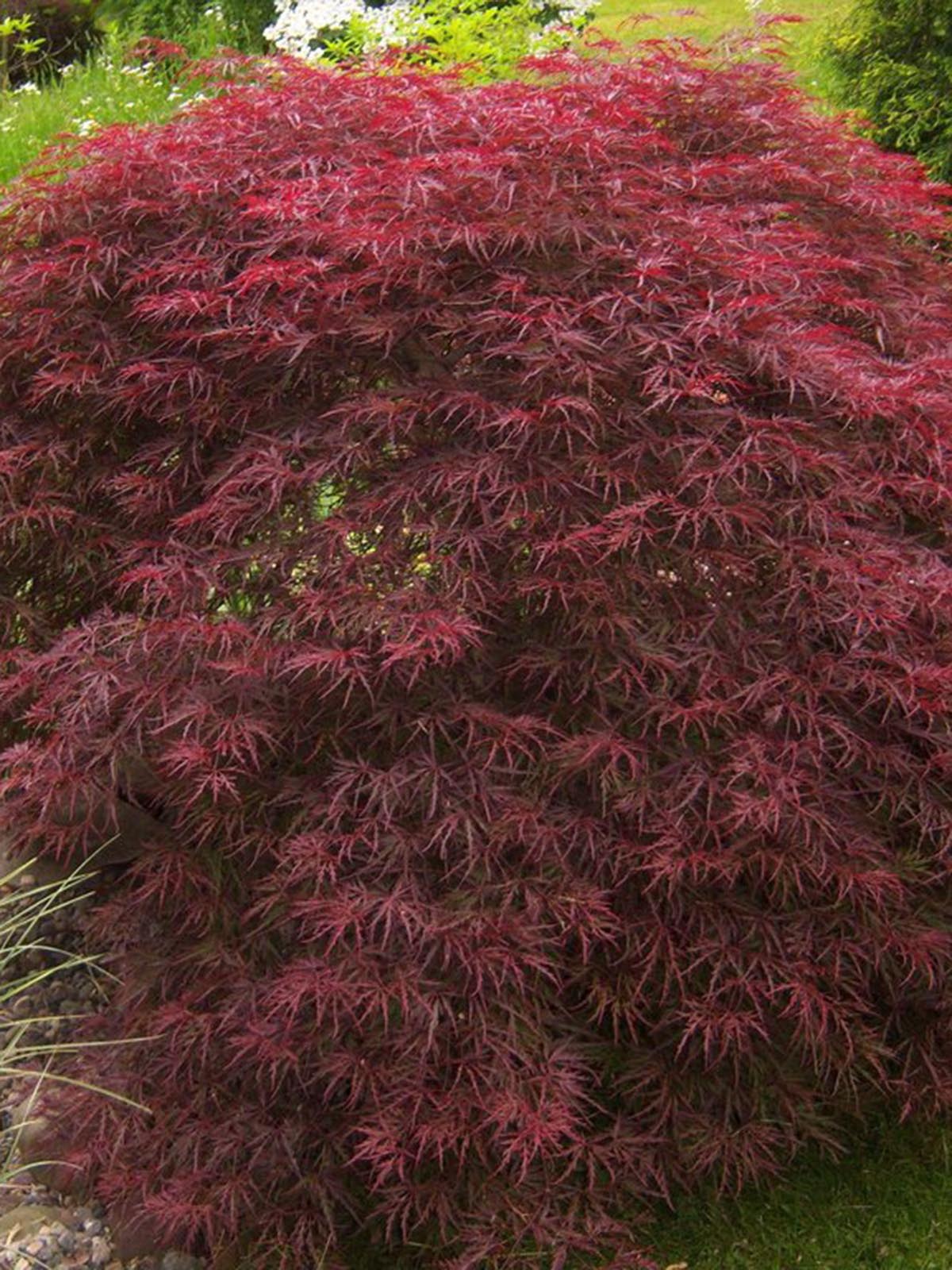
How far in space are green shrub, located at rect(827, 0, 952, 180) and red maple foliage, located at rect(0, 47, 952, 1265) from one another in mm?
4169

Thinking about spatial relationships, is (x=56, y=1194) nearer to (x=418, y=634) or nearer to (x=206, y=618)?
(x=206, y=618)

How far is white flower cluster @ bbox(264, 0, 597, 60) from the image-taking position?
7.18 metres

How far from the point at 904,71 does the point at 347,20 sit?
294 cm

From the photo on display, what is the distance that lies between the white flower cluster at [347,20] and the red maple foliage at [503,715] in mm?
4853

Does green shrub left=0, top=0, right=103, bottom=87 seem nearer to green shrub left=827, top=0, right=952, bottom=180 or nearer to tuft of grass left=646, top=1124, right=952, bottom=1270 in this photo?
green shrub left=827, top=0, right=952, bottom=180

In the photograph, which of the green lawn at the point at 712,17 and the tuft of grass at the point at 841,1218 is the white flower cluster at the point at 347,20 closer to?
the green lawn at the point at 712,17

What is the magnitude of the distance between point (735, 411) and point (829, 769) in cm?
65

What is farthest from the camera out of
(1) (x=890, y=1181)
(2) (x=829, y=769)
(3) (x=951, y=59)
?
(3) (x=951, y=59)

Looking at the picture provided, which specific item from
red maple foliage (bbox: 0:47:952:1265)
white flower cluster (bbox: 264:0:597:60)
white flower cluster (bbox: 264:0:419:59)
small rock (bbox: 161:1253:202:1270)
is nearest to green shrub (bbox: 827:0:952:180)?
white flower cluster (bbox: 264:0:597:60)

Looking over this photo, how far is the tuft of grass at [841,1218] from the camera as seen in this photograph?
2650 mm

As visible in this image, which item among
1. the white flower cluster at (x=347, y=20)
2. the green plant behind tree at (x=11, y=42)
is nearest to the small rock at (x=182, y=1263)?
the white flower cluster at (x=347, y=20)

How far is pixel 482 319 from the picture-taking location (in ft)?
8.32

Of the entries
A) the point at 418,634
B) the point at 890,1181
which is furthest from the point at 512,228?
the point at 890,1181

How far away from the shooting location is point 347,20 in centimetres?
760
